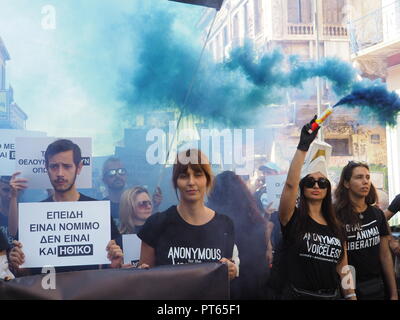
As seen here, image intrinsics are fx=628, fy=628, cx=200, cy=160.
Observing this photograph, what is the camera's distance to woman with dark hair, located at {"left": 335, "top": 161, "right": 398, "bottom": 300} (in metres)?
4.07

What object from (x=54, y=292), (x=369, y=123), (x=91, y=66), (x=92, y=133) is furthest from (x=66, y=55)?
(x=369, y=123)

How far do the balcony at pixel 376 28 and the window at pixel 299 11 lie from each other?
32 cm

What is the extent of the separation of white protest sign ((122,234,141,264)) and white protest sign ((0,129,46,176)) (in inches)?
31.5

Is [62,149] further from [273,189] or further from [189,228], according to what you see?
[273,189]

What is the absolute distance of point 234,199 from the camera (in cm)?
398

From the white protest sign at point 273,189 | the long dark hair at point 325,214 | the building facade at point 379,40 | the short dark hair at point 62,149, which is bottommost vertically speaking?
the long dark hair at point 325,214

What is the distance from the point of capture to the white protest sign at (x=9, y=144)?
146 inches

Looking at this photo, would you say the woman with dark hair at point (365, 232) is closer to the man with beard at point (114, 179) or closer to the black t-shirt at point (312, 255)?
the black t-shirt at point (312, 255)

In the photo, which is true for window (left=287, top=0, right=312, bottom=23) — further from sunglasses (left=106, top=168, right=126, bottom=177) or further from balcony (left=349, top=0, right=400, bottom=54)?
sunglasses (left=106, top=168, right=126, bottom=177)

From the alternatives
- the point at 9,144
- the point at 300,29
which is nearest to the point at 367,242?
the point at 300,29

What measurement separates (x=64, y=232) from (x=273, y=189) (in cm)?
133

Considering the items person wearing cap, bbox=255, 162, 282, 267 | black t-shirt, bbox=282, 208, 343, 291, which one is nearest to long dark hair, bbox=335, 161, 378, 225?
black t-shirt, bbox=282, 208, 343, 291

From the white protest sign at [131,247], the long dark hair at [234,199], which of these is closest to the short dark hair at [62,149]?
the white protest sign at [131,247]
